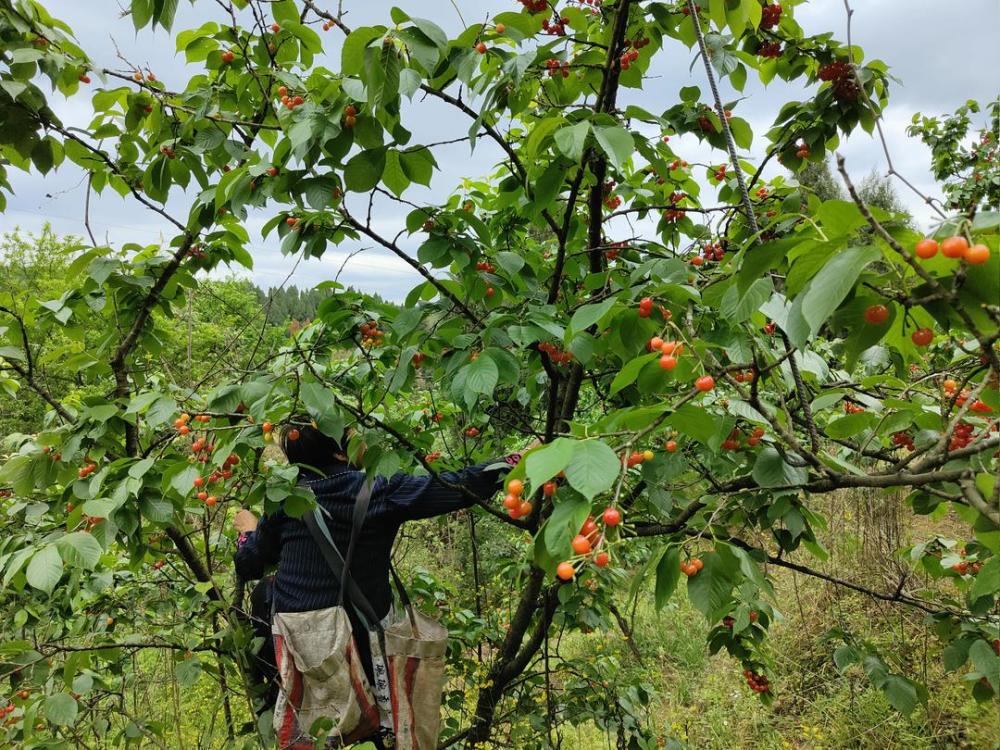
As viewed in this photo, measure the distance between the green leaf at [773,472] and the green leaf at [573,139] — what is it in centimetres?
74

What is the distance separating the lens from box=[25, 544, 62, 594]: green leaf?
116 cm

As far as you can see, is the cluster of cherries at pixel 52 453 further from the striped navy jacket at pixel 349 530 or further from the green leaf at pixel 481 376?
the green leaf at pixel 481 376

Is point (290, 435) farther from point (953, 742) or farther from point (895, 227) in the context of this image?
point (953, 742)

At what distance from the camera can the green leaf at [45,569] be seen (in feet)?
3.80

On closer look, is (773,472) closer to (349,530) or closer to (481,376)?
(481,376)

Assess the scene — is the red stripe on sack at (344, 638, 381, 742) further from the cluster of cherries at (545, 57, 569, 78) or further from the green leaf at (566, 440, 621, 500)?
the cluster of cherries at (545, 57, 569, 78)

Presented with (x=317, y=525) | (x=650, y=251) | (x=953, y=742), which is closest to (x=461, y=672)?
(x=317, y=525)

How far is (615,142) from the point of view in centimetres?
102

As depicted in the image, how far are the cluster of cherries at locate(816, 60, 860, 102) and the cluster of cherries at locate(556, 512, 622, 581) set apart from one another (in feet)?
4.81

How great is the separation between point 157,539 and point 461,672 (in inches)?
53.7

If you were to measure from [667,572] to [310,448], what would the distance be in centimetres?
144

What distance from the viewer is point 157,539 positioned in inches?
85.4

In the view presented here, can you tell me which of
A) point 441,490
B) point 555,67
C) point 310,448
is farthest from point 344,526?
point 555,67

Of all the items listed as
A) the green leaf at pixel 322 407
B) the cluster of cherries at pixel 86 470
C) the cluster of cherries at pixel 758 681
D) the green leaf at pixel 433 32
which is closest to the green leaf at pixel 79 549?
the cluster of cherries at pixel 86 470
